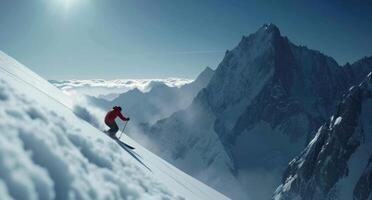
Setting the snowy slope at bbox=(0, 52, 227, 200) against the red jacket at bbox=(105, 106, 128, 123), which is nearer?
the snowy slope at bbox=(0, 52, 227, 200)

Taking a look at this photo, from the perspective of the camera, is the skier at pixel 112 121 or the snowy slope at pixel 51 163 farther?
the skier at pixel 112 121

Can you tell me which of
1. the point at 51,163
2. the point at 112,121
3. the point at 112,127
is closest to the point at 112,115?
the point at 112,121

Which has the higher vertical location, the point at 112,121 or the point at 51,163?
the point at 112,121

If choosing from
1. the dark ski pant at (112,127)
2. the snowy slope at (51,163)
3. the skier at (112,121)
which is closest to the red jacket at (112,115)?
the skier at (112,121)

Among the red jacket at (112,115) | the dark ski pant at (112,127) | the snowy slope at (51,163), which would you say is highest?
the red jacket at (112,115)

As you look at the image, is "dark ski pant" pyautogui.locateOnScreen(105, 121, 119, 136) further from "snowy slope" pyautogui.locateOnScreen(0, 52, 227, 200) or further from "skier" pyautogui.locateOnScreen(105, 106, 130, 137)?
"snowy slope" pyautogui.locateOnScreen(0, 52, 227, 200)

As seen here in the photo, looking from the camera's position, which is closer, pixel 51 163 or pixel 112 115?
pixel 51 163

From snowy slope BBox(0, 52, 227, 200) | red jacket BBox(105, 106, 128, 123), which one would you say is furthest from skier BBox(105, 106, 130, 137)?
snowy slope BBox(0, 52, 227, 200)

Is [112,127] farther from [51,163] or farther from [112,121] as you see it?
[51,163]

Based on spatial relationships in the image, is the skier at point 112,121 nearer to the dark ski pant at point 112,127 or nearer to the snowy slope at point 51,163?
the dark ski pant at point 112,127

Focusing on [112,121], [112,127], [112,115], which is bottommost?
[112,127]

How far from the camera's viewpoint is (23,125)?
649cm

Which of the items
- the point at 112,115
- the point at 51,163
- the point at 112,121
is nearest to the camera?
the point at 51,163

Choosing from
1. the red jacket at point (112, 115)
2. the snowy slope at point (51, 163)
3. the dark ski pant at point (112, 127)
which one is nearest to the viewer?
the snowy slope at point (51, 163)
